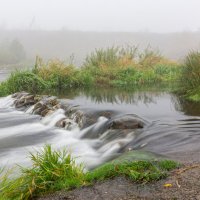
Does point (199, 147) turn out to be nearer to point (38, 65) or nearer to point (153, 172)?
point (153, 172)

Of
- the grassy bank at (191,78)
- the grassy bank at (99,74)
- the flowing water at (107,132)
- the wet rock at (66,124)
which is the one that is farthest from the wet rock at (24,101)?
the grassy bank at (191,78)

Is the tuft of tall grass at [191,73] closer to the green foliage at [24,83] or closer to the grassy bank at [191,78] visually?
the grassy bank at [191,78]

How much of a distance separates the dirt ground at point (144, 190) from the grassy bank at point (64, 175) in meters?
0.13

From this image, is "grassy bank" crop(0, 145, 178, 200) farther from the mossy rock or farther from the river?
the river

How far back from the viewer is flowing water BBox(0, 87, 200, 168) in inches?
313

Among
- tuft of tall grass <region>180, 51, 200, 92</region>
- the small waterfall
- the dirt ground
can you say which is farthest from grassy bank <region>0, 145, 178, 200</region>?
tuft of tall grass <region>180, 51, 200, 92</region>

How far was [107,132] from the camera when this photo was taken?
30.7ft

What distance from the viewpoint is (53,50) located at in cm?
7456

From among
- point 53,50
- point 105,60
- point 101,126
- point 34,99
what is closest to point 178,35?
point 53,50

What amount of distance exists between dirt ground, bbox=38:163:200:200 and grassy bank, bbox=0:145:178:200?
0.43 feet

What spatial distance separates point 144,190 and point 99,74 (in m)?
15.7

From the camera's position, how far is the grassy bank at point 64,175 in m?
5.71

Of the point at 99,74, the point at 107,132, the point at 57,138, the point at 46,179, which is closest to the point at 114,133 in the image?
the point at 107,132

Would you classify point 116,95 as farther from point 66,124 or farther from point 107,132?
point 107,132
